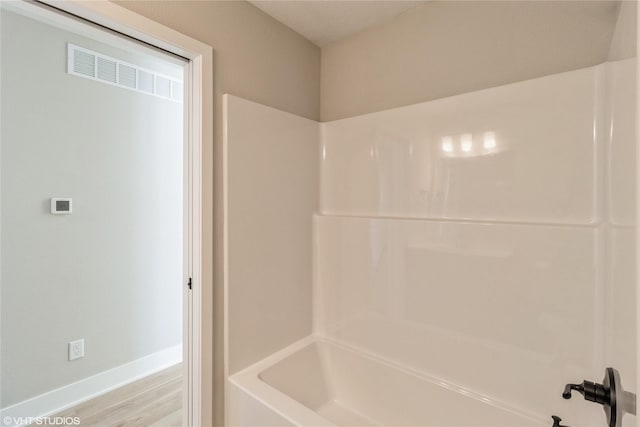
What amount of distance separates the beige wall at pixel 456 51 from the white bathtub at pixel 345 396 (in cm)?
148

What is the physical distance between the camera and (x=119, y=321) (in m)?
2.37

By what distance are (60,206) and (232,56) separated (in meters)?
1.56

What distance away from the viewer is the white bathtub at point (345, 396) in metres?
1.33

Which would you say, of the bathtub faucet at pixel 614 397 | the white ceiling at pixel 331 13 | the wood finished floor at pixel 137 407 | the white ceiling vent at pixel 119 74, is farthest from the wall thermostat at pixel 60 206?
the bathtub faucet at pixel 614 397

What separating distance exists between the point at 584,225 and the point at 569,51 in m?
0.73

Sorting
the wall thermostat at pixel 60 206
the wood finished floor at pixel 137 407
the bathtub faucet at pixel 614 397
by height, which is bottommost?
the wood finished floor at pixel 137 407

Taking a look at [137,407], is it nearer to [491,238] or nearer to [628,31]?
[491,238]

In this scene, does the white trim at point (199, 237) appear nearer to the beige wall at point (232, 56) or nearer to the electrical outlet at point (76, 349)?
the beige wall at point (232, 56)

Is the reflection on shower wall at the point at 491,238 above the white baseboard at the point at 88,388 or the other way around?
above

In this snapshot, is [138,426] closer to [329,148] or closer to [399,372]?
[399,372]

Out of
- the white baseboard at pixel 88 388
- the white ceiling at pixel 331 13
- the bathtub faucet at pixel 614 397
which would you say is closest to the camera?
the bathtub faucet at pixel 614 397

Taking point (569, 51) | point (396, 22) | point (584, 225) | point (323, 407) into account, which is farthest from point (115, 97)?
point (584, 225)

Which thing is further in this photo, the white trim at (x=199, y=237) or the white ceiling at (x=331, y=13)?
the white ceiling at (x=331, y=13)

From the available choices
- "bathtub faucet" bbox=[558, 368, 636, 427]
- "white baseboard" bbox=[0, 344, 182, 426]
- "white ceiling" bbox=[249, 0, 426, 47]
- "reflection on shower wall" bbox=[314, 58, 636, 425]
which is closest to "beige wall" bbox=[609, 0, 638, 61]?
"reflection on shower wall" bbox=[314, 58, 636, 425]
